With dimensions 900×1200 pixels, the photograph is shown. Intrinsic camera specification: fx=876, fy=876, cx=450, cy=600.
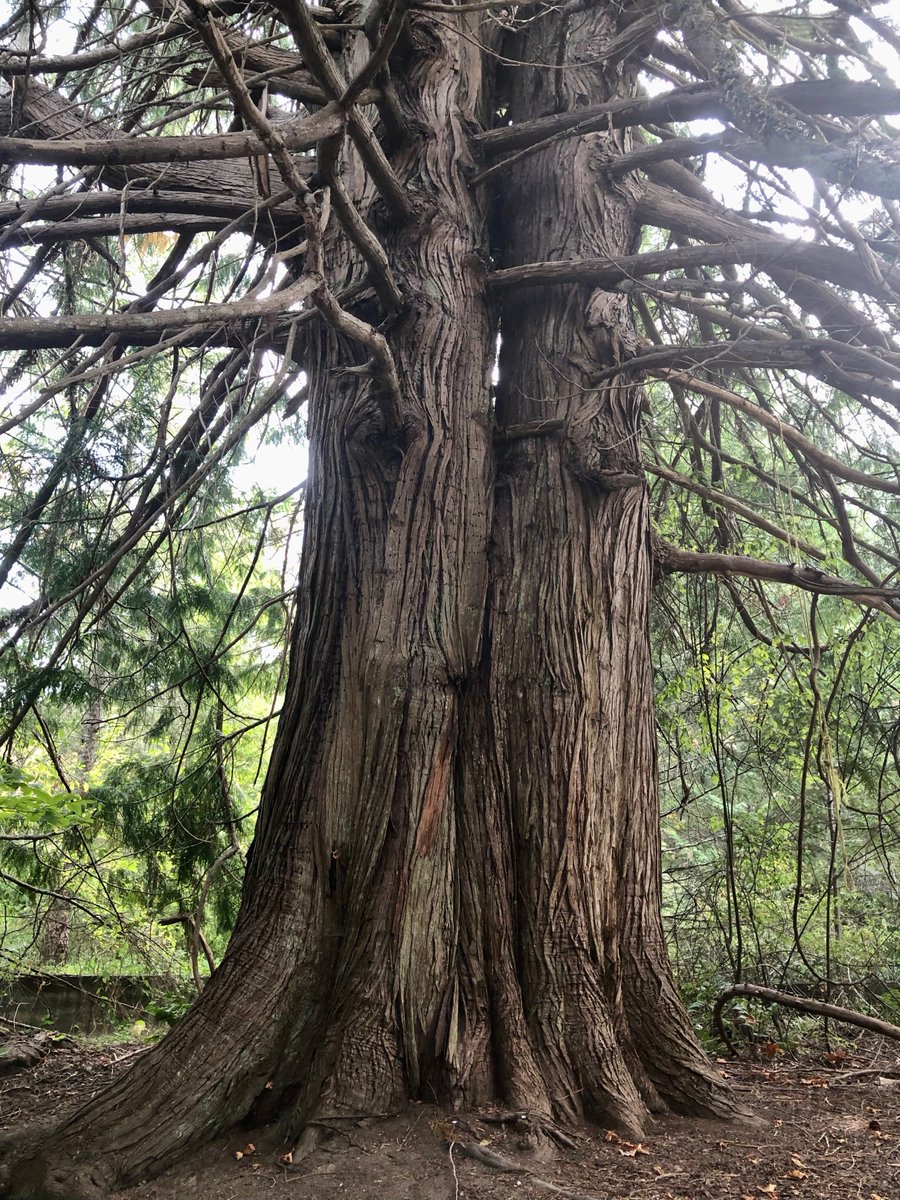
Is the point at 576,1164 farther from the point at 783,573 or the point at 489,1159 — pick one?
the point at 783,573

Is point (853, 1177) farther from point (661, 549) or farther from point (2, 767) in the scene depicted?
point (2, 767)

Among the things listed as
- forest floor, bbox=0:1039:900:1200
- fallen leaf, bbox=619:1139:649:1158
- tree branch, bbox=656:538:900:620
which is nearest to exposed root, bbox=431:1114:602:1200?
forest floor, bbox=0:1039:900:1200

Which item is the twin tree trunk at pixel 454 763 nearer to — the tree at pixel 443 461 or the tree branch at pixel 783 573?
the tree at pixel 443 461

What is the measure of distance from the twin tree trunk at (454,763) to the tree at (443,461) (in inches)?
0.5

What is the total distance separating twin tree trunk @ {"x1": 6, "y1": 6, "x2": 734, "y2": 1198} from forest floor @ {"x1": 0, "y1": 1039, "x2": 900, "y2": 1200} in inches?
3.8

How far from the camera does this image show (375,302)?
3730mm

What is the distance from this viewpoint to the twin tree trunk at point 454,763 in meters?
2.70

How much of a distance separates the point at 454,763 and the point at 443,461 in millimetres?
1172

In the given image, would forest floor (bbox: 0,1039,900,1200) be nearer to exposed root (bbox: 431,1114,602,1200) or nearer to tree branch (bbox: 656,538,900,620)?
exposed root (bbox: 431,1114,602,1200)

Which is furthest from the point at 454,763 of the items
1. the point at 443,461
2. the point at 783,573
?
the point at 783,573

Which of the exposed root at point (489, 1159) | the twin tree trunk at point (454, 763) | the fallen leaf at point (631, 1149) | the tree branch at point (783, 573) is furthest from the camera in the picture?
the tree branch at point (783, 573)

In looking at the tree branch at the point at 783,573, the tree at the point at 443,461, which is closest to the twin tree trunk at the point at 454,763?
the tree at the point at 443,461

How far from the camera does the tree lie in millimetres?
2688

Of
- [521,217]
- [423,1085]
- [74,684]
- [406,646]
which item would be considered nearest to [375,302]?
[521,217]
